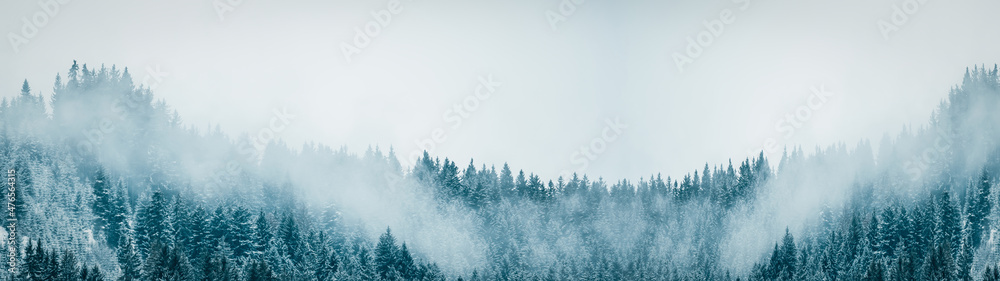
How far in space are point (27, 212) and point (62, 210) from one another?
32.2 ft

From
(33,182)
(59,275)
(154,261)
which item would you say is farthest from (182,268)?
(33,182)

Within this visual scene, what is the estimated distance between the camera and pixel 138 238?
655 feet

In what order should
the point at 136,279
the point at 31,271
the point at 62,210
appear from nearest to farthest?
the point at 31,271 → the point at 136,279 → the point at 62,210

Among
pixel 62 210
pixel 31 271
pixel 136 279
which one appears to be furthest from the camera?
pixel 62 210

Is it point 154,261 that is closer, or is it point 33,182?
point 154,261

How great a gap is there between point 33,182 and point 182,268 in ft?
109

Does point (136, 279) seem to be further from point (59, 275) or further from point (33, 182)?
point (33, 182)

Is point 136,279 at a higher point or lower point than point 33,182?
lower

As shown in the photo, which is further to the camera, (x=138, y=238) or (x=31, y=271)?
(x=138, y=238)

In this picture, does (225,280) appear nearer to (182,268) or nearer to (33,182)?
(182,268)

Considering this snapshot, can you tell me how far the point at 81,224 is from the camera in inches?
7761

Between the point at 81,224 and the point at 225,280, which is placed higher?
the point at 81,224

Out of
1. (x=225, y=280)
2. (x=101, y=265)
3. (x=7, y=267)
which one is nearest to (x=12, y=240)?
(x=7, y=267)

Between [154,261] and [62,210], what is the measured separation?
2539 centimetres
